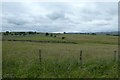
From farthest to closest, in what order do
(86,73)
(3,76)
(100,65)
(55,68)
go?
(100,65) → (55,68) → (86,73) → (3,76)

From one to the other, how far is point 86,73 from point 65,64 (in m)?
1.63

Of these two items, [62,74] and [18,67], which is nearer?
[62,74]

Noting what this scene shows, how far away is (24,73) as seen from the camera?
8828mm

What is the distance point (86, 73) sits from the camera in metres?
8.80

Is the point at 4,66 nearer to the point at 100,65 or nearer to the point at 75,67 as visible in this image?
the point at 75,67

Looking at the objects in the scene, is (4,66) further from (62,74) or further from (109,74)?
(109,74)

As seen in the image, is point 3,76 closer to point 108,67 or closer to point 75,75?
point 75,75

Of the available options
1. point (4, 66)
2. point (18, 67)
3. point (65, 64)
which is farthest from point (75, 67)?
point (4, 66)

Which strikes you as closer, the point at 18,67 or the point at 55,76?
the point at 55,76

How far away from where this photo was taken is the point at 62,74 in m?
8.64

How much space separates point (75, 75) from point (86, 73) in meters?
0.63

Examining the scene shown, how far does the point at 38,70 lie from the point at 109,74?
9.38 feet

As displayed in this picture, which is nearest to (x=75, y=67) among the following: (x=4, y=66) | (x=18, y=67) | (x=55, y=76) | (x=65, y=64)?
(x=65, y=64)

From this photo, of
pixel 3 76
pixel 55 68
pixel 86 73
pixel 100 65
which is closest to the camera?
pixel 3 76
